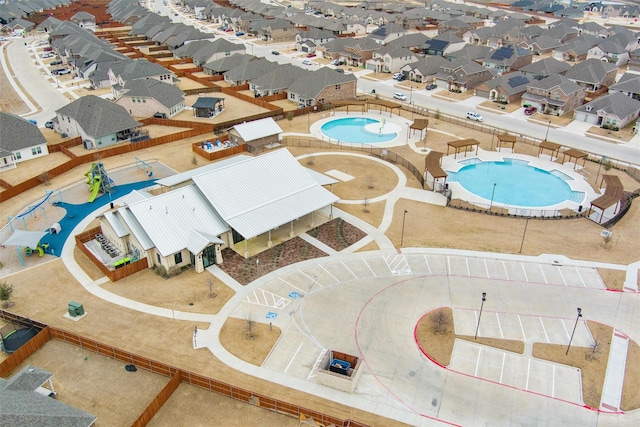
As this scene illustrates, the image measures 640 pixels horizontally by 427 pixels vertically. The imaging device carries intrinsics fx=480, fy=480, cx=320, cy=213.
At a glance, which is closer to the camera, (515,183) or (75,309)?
(75,309)

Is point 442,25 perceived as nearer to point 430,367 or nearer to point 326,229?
point 326,229

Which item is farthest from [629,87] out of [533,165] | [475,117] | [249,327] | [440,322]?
[249,327]

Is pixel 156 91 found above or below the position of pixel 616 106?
below

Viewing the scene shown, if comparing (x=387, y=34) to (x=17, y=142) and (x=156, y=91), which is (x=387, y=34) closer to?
(x=156, y=91)

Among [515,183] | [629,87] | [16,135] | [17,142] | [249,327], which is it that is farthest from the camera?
[629,87]

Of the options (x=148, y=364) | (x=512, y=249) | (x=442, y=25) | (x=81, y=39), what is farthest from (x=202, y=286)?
(x=442, y=25)

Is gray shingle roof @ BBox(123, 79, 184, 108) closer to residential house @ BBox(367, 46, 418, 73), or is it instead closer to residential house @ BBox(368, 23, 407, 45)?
residential house @ BBox(367, 46, 418, 73)
